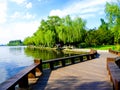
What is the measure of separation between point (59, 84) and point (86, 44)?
58.1 metres

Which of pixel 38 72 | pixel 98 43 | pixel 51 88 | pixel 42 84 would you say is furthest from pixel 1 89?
pixel 98 43

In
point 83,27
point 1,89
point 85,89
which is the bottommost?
point 85,89

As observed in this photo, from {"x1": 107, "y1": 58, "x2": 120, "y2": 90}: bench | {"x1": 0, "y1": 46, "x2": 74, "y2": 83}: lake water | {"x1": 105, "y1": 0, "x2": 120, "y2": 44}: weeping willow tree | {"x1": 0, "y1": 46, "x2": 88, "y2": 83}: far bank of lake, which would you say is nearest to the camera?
{"x1": 107, "y1": 58, "x2": 120, "y2": 90}: bench

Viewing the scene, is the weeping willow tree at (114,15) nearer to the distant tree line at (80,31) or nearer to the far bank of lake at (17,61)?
the distant tree line at (80,31)

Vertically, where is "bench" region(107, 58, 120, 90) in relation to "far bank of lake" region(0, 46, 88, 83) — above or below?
above

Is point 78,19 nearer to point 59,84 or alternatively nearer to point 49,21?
point 49,21

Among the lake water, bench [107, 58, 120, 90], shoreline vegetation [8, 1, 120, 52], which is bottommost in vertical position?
the lake water

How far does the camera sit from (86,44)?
216 ft

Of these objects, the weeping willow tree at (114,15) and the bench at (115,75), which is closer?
the bench at (115,75)

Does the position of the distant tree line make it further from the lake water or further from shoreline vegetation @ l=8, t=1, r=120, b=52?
the lake water

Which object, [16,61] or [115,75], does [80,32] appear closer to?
[16,61]

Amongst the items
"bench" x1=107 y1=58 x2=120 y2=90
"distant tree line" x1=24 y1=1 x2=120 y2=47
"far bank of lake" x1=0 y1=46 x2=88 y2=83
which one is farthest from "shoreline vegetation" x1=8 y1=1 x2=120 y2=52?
"bench" x1=107 y1=58 x2=120 y2=90

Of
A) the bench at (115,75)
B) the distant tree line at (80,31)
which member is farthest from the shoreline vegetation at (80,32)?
the bench at (115,75)

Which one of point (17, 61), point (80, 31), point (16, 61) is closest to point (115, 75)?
point (17, 61)
